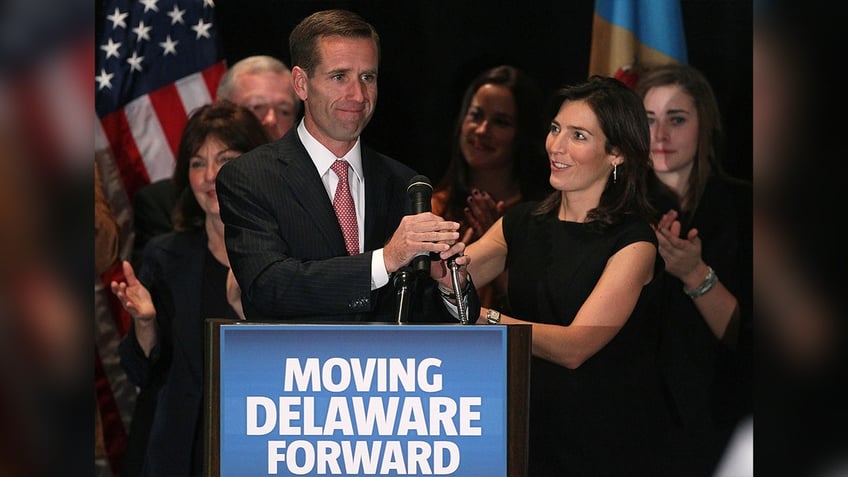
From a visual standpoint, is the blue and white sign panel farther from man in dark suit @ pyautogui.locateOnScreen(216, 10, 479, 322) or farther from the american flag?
the american flag

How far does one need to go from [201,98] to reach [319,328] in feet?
6.32

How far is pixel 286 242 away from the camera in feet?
11.5

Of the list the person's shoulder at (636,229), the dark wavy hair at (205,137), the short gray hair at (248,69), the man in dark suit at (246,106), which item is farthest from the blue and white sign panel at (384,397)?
the short gray hair at (248,69)

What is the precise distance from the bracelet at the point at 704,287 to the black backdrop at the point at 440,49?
59cm

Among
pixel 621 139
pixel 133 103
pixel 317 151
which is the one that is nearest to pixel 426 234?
pixel 317 151

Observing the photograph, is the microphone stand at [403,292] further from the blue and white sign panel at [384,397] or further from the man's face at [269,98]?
the man's face at [269,98]

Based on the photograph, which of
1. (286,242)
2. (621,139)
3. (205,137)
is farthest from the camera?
(205,137)

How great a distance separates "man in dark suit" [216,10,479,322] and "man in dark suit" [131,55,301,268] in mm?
612

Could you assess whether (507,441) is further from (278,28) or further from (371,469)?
(278,28)

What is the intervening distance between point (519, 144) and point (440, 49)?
1.55ft

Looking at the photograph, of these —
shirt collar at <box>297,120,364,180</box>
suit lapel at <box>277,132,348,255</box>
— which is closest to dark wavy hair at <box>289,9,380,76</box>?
shirt collar at <box>297,120,364,180</box>

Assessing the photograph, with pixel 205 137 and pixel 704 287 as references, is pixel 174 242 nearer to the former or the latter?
pixel 205 137

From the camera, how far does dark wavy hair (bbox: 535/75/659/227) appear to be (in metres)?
4.12
